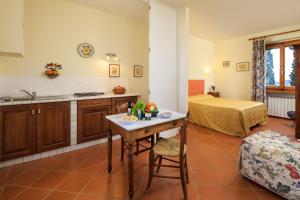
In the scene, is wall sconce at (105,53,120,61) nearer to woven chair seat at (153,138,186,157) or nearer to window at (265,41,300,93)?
woven chair seat at (153,138,186,157)

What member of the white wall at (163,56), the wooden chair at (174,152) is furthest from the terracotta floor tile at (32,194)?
the white wall at (163,56)

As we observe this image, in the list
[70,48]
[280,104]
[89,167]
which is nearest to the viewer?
[89,167]

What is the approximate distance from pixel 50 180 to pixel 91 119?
1172 mm

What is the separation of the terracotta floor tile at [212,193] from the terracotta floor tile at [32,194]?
164 cm

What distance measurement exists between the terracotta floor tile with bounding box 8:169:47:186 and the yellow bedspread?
11.3ft

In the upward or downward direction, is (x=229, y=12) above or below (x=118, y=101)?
above

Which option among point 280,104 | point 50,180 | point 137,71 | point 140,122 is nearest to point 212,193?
point 140,122

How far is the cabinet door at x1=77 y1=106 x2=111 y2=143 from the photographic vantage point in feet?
9.43

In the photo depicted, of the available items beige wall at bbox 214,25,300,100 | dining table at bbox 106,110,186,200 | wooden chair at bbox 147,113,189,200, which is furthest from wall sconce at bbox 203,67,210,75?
wooden chair at bbox 147,113,189,200

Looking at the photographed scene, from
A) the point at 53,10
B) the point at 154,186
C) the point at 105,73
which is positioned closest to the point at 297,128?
the point at 154,186

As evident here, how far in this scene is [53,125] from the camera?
2.60 meters

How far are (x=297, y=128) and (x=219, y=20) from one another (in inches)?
114

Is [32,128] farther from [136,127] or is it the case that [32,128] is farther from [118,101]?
[136,127]

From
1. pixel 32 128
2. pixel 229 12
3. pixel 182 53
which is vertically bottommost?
pixel 32 128
